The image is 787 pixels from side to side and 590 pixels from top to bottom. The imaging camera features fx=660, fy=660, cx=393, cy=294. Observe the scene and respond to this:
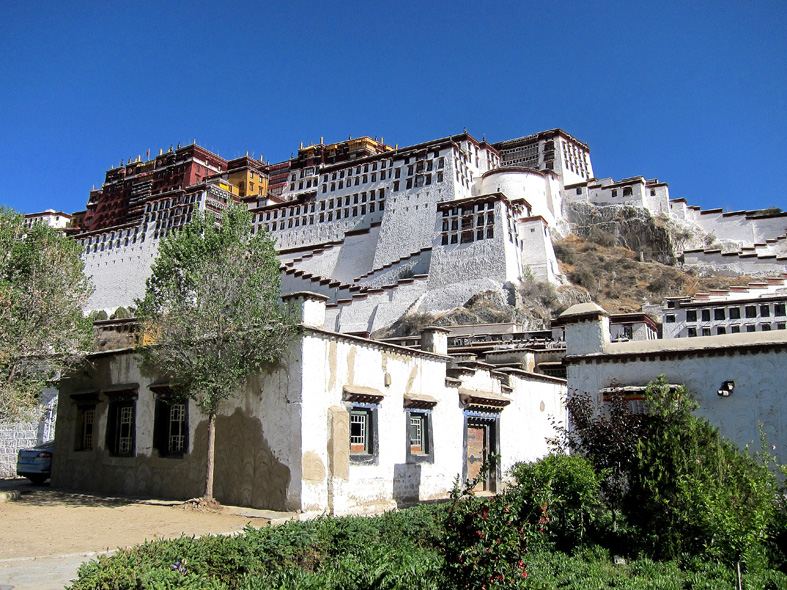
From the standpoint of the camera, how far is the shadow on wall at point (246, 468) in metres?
13.3

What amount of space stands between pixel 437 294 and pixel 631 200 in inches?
940

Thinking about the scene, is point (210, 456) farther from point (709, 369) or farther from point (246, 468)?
point (709, 369)

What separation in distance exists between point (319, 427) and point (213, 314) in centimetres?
341

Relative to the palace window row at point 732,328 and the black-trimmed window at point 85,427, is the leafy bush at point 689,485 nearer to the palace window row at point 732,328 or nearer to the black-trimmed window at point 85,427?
the black-trimmed window at point 85,427

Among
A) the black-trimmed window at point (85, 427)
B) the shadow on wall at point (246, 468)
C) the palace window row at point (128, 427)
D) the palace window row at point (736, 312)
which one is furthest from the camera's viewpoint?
the palace window row at point (736, 312)

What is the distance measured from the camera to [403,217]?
188 ft

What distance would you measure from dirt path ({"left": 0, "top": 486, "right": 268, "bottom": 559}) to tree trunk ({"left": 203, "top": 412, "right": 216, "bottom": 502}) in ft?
1.75

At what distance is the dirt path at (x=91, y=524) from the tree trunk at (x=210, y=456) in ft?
1.75

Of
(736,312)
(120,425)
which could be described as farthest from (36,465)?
(736,312)

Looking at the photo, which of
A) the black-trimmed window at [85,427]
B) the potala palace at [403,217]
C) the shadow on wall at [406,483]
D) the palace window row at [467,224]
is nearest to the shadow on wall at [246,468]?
the shadow on wall at [406,483]

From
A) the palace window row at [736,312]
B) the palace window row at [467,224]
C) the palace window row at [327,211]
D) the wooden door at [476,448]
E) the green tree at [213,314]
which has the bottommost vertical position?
the wooden door at [476,448]

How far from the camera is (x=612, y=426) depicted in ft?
35.8

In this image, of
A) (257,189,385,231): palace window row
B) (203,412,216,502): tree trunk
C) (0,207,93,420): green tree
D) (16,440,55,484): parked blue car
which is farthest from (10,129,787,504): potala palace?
(257,189,385,231): palace window row

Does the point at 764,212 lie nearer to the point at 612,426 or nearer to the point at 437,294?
the point at 437,294
